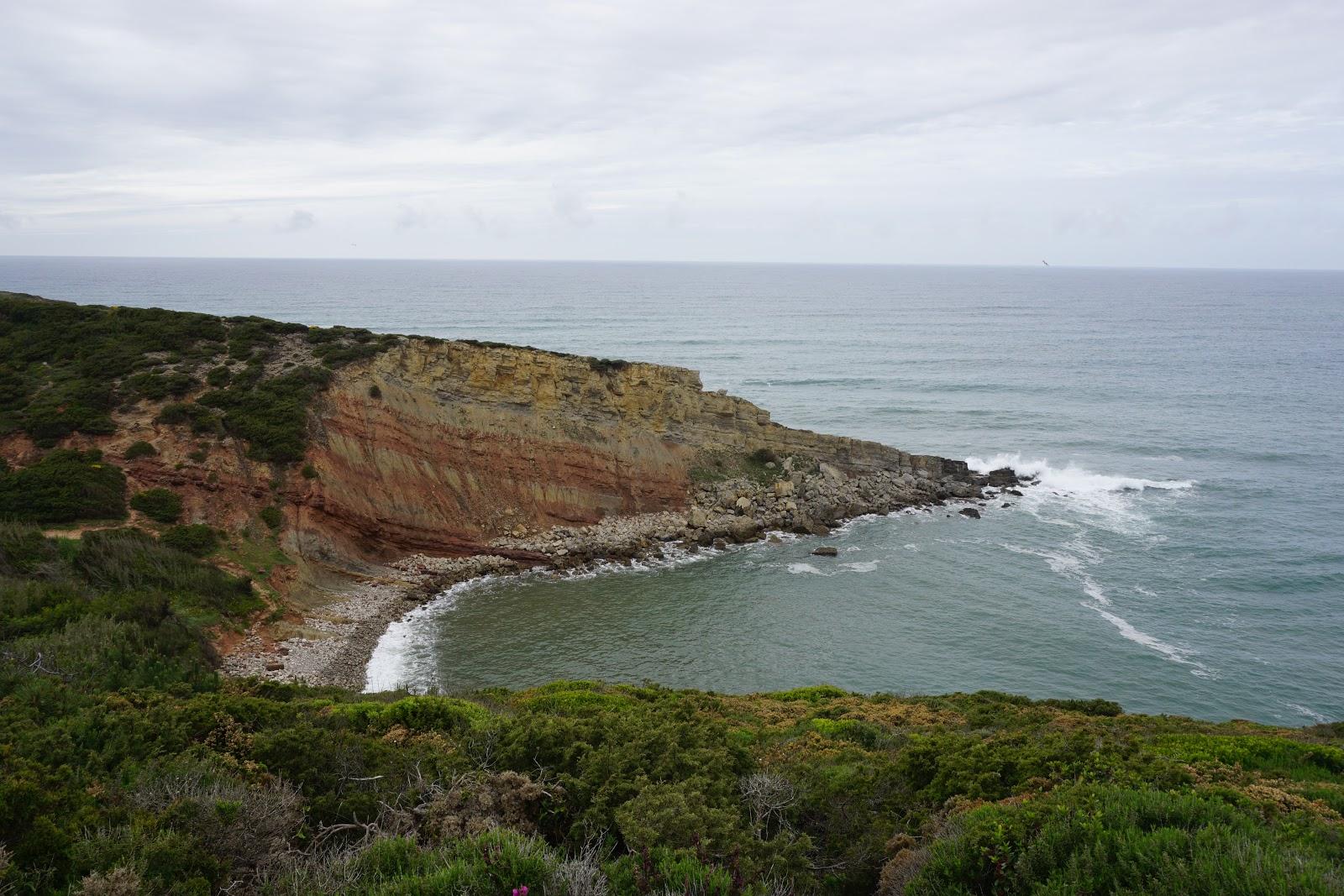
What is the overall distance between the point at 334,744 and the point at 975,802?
8.27 metres

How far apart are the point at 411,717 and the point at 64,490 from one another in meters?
24.2

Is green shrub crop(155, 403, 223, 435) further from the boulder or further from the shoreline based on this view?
the boulder

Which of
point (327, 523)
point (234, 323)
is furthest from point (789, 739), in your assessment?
point (234, 323)

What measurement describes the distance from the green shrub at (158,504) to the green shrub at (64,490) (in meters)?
0.53

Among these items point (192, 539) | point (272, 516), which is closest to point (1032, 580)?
point (272, 516)

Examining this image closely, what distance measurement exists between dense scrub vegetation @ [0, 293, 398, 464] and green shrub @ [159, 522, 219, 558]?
4.78m

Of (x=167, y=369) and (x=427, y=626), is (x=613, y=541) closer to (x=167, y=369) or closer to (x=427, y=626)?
(x=427, y=626)

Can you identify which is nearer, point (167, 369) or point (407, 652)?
point (407, 652)

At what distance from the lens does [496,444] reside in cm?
4000

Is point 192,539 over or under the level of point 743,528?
over

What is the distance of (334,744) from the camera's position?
999cm

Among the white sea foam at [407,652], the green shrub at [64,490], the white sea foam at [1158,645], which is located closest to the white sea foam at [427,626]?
the white sea foam at [407,652]

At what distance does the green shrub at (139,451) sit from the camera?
31.8 m

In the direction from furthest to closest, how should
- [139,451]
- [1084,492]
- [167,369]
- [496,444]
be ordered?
[1084,492]
[496,444]
[167,369]
[139,451]
